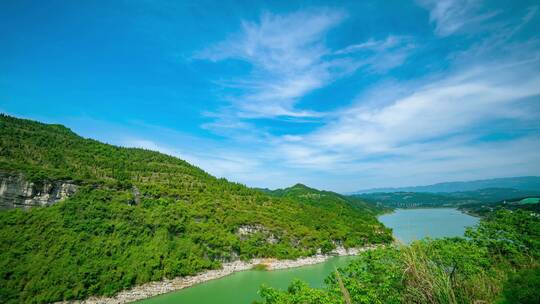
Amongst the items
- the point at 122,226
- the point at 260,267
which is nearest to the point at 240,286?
the point at 260,267

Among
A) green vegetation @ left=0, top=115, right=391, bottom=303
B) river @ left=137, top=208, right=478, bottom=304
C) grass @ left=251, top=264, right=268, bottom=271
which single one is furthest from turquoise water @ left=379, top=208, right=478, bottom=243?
grass @ left=251, top=264, right=268, bottom=271

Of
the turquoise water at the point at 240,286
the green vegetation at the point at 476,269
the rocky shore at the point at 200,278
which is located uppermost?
the green vegetation at the point at 476,269

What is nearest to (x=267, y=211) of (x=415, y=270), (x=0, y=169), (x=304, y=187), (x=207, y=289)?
(x=207, y=289)

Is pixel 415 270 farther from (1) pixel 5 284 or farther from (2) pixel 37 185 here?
(2) pixel 37 185

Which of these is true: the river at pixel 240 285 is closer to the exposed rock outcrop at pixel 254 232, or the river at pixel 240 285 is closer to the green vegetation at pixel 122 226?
the green vegetation at pixel 122 226

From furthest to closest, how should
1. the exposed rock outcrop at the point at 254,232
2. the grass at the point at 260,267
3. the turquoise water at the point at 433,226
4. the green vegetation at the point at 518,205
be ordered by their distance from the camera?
the green vegetation at the point at 518,205 → the turquoise water at the point at 433,226 → the exposed rock outcrop at the point at 254,232 → the grass at the point at 260,267

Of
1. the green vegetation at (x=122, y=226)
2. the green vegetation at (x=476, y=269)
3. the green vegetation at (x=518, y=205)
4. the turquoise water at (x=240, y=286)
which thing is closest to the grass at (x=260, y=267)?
the turquoise water at (x=240, y=286)
